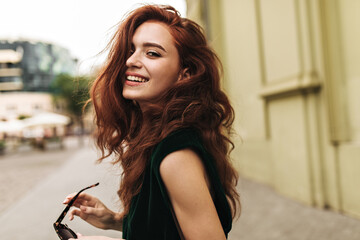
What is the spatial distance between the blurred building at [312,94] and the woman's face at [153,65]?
6.58ft

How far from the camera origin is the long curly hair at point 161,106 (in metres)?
1.14

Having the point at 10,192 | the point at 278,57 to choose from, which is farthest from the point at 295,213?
the point at 10,192

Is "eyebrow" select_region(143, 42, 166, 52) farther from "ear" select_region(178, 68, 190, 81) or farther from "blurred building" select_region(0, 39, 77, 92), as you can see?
"blurred building" select_region(0, 39, 77, 92)

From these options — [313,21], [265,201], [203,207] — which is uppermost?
[313,21]

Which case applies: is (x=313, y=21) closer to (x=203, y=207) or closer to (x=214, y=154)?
(x=214, y=154)

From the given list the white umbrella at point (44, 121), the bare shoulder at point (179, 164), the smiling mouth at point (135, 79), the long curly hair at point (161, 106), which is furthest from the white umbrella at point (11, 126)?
the bare shoulder at point (179, 164)

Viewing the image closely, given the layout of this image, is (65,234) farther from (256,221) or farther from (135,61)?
(256,221)

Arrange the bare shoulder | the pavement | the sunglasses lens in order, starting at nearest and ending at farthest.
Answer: the bare shoulder
the sunglasses lens
the pavement

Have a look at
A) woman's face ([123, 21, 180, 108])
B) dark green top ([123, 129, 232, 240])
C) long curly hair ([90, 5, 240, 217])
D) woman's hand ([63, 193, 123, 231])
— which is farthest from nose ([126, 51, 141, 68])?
woman's hand ([63, 193, 123, 231])

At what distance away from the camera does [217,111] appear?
1.28 m

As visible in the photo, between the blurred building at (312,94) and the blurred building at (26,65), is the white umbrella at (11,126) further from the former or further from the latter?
the blurred building at (26,65)

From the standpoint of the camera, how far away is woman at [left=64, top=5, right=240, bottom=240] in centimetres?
94

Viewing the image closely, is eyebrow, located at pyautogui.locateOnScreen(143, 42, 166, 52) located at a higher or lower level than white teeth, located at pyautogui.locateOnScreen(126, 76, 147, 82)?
higher

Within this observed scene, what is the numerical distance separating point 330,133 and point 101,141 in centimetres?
344
